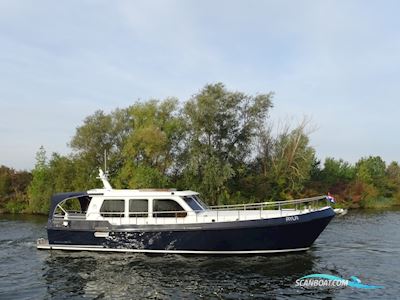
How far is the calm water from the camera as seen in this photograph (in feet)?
46.4

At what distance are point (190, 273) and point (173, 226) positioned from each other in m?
3.17

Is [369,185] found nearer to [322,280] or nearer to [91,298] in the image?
[322,280]

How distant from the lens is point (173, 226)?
19125 millimetres

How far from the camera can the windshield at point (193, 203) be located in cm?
2023

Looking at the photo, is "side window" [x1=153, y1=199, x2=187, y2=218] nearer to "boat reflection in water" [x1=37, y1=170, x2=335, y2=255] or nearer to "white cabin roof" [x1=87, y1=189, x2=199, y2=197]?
"boat reflection in water" [x1=37, y1=170, x2=335, y2=255]

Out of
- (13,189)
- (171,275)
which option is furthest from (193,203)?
(13,189)

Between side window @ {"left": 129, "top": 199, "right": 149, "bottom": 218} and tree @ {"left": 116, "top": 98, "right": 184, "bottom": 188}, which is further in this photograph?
tree @ {"left": 116, "top": 98, "right": 184, "bottom": 188}

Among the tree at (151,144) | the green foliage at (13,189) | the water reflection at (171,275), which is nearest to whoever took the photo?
the water reflection at (171,275)

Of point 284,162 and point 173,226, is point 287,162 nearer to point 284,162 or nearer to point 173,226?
point 284,162

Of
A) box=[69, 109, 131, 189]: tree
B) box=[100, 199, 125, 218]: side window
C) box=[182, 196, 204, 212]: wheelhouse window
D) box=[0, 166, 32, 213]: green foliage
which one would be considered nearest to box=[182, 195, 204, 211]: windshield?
box=[182, 196, 204, 212]: wheelhouse window

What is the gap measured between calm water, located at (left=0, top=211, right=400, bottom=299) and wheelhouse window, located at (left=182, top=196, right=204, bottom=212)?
2.50 metres

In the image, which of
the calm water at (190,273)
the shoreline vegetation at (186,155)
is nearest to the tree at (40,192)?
the shoreline vegetation at (186,155)

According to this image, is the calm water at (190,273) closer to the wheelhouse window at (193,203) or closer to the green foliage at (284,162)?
the wheelhouse window at (193,203)

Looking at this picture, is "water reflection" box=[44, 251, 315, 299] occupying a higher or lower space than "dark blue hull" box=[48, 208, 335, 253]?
lower
